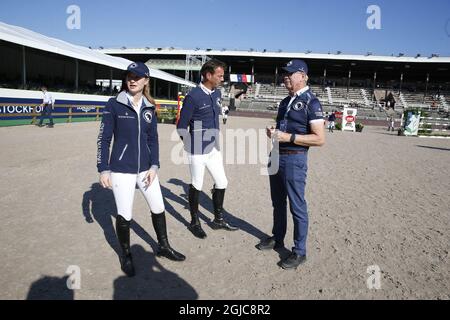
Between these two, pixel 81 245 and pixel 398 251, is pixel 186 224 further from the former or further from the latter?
pixel 398 251

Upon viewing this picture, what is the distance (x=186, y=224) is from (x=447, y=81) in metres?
66.7

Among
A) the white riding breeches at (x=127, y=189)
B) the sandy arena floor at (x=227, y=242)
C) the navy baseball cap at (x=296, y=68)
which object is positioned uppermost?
the navy baseball cap at (x=296, y=68)

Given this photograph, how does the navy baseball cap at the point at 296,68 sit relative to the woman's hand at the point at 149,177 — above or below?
above

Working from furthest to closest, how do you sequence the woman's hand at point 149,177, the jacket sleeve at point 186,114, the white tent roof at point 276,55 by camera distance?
the white tent roof at point 276,55 < the jacket sleeve at point 186,114 < the woman's hand at point 149,177

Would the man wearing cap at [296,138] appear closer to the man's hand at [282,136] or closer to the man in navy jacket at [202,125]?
the man's hand at [282,136]

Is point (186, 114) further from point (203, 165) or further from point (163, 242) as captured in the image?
point (163, 242)

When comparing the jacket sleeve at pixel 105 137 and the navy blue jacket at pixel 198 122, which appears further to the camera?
the navy blue jacket at pixel 198 122

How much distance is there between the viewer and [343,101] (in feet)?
169

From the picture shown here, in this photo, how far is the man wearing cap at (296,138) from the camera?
9.64 ft

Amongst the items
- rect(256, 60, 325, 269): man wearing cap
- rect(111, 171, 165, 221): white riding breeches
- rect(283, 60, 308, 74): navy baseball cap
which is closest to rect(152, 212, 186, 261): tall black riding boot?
rect(111, 171, 165, 221): white riding breeches

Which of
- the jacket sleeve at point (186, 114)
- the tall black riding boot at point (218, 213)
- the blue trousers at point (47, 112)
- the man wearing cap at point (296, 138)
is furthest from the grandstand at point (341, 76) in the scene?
the man wearing cap at point (296, 138)

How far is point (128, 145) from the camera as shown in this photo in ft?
9.38

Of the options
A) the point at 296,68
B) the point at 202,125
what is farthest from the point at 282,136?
the point at 202,125

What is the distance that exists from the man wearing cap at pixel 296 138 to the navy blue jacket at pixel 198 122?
886 mm
